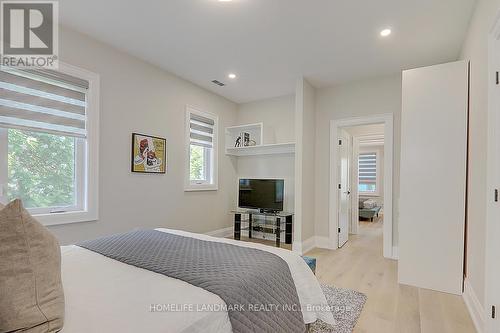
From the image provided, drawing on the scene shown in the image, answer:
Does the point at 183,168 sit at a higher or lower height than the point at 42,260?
higher

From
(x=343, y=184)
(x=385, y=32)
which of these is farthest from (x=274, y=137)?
(x=385, y=32)

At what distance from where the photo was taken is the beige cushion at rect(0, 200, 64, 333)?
0.77 meters

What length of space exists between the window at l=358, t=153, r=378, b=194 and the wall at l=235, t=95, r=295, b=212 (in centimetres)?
517

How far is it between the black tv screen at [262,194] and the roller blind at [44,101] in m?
2.63

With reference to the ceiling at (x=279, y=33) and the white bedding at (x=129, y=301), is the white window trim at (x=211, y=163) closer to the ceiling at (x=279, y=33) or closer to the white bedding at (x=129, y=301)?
the ceiling at (x=279, y=33)

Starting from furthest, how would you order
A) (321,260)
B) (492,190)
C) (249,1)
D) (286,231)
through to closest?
(286,231), (321,260), (249,1), (492,190)

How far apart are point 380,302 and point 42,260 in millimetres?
2578

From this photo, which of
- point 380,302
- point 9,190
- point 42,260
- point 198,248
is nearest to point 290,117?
point 380,302

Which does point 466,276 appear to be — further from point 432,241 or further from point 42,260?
point 42,260

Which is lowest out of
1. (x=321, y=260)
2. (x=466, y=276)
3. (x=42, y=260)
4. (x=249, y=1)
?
(x=321, y=260)

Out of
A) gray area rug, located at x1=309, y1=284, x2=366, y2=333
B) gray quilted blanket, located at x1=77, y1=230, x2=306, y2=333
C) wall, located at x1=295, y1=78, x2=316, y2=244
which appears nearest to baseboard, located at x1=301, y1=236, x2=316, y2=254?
wall, located at x1=295, y1=78, x2=316, y2=244

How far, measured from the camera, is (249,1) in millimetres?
2271

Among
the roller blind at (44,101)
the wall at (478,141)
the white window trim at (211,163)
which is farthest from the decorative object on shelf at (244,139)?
the wall at (478,141)

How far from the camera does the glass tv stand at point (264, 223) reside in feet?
14.0
